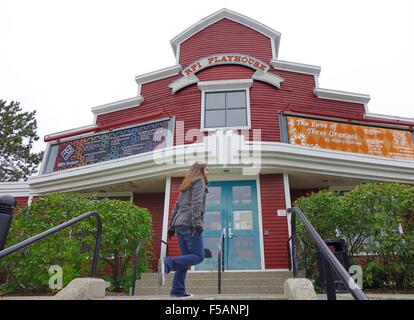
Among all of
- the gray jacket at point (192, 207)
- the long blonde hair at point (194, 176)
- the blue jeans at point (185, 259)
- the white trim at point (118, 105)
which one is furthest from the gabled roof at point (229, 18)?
the blue jeans at point (185, 259)

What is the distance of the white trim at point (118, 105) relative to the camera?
12303 millimetres

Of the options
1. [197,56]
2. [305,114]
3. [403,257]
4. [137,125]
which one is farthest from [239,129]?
[403,257]

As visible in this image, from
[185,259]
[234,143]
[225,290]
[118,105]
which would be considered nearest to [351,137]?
[234,143]

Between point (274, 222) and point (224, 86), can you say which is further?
point (224, 86)

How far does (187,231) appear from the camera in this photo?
4008mm

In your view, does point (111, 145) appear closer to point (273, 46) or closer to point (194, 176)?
point (194, 176)

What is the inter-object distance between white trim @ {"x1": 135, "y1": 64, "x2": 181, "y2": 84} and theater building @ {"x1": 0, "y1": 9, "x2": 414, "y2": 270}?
0.05 m

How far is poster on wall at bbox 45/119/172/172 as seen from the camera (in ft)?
33.0

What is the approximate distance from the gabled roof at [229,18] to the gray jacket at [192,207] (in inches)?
409

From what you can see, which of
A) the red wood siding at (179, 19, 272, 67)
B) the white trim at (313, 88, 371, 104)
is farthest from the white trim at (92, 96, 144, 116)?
the white trim at (313, 88, 371, 104)

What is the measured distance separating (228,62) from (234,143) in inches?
173

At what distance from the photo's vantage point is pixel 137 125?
34.6ft
